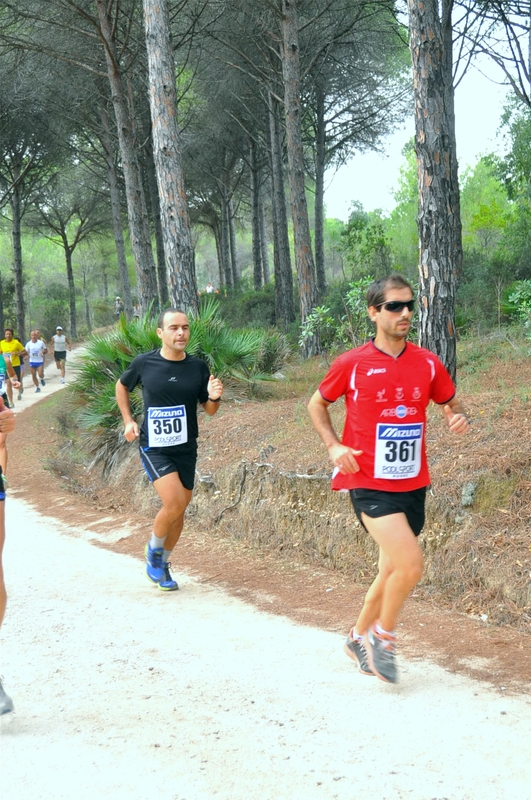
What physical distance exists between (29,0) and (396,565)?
18.3 m

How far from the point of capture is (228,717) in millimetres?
4254

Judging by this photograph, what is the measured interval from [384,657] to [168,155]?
11.7 metres

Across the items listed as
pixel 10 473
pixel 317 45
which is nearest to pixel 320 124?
pixel 317 45

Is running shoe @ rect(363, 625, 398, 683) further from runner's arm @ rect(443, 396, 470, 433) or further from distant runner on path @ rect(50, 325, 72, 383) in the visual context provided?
distant runner on path @ rect(50, 325, 72, 383)

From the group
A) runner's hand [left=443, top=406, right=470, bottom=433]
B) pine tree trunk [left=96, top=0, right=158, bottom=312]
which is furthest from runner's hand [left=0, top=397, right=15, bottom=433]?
pine tree trunk [left=96, top=0, right=158, bottom=312]

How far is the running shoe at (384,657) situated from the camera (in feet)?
14.9

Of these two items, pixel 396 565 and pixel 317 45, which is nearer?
pixel 396 565

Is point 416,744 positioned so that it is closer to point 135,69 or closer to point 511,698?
point 511,698

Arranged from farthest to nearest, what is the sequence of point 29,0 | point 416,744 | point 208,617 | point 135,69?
point 135,69 → point 29,0 → point 208,617 → point 416,744

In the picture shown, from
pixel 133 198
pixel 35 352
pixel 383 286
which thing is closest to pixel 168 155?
pixel 133 198

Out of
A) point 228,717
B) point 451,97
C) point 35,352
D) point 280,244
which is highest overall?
point 451,97

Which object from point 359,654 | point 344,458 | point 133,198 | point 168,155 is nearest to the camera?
point 344,458

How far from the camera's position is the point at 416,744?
3838 millimetres

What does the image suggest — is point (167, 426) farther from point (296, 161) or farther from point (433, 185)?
point (296, 161)
